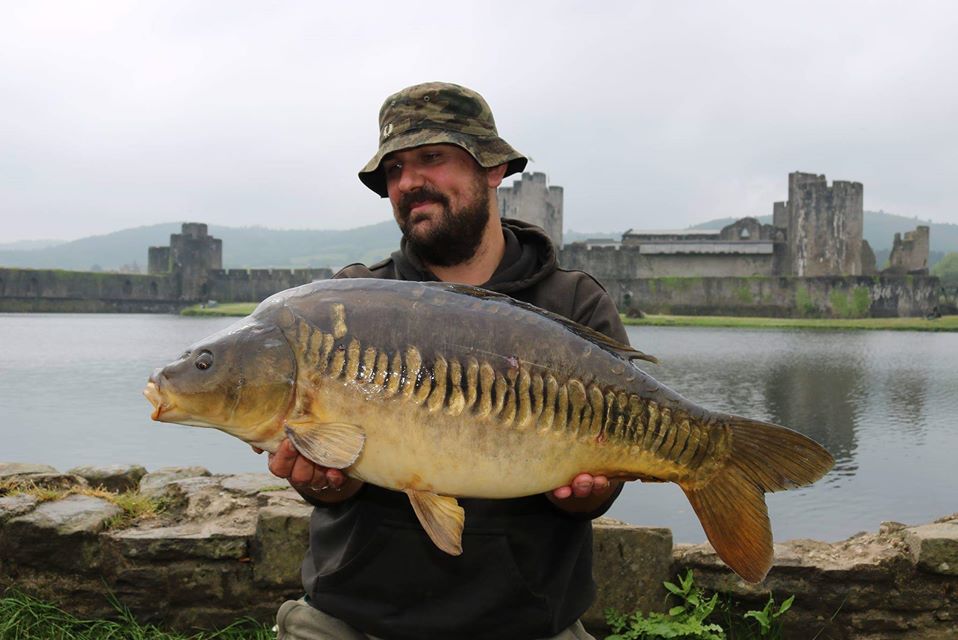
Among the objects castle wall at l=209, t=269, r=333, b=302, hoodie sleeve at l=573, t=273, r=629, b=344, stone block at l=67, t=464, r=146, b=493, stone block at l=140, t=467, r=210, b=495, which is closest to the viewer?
hoodie sleeve at l=573, t=273, r=629, b=344

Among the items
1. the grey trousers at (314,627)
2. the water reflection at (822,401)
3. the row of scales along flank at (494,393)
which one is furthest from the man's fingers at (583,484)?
the water reflection at (822,401)

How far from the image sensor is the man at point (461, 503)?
274 cm

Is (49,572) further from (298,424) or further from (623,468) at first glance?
(623,468)

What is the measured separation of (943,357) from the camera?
23.5 metres

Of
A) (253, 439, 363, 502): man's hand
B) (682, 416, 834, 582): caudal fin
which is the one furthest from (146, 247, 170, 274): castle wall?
(682, 416, 834, 582): caudal fin

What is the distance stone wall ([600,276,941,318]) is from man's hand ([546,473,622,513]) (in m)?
43.2

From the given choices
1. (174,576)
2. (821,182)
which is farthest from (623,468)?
(821,182)

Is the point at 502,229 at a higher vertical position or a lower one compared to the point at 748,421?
higher

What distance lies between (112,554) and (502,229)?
2310mm

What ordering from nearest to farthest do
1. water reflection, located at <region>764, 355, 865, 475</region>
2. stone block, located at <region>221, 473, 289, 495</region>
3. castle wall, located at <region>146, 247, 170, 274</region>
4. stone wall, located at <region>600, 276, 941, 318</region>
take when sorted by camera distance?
stone block, located at <region>221, 473, 289, 495</region>
water reflection, located at <region>764, 355, 865, 475</region>
stone wall, located at <region>600, 276, 941, 318</region>
castle wall, located at <region>146, 247, 170, 274</region>

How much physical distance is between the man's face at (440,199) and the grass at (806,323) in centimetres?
3858

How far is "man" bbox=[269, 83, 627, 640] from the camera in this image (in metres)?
2.74

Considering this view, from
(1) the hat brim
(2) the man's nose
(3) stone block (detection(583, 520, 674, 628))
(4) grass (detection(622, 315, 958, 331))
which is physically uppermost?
(1) the hat brim

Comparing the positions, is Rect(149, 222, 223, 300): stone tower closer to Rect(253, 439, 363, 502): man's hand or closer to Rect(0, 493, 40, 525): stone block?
Rect(0, 493, 40, 525): stone block
